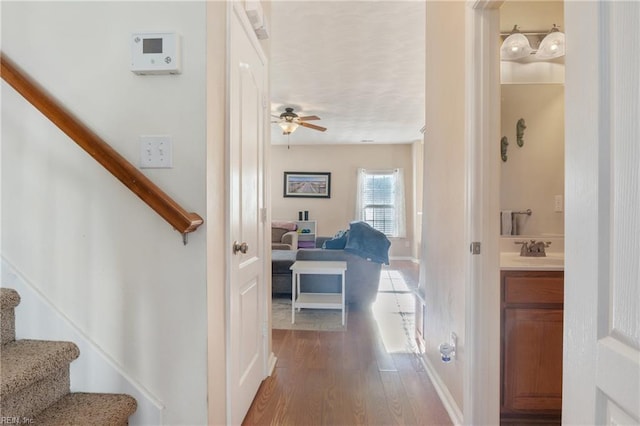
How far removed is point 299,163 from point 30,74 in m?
6.54

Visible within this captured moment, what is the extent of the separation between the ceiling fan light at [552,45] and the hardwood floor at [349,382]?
2218mm

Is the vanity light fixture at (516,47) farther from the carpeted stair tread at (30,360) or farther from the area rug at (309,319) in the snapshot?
the carpeted stair tread at (30,360)

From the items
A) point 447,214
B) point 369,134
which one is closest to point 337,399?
point 447,214

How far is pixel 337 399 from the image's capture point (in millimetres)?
1967

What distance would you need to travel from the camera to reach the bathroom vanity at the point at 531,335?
165 centimetres

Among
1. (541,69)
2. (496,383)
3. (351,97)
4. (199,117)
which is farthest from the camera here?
(351,97)

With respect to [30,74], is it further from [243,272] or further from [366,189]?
[366,189]

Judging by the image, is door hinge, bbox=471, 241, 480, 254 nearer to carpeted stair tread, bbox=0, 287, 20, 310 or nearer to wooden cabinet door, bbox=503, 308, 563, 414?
wooden cabinet door, bbox=503, 308, 563, 414

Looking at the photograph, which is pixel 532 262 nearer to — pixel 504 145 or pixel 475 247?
pixel 475 247

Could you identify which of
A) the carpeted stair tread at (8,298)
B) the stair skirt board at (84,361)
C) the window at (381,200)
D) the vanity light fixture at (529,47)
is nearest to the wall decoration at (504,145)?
the vanity light fixture at (529,47)

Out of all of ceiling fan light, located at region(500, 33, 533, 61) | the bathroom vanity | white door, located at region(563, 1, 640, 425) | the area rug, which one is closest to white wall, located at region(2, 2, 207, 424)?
white door, located at region(563, 1, 640, 425)

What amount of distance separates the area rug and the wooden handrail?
7.36 ft

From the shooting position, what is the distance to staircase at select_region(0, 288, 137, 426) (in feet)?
3.43

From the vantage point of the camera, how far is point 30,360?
1134 mm
